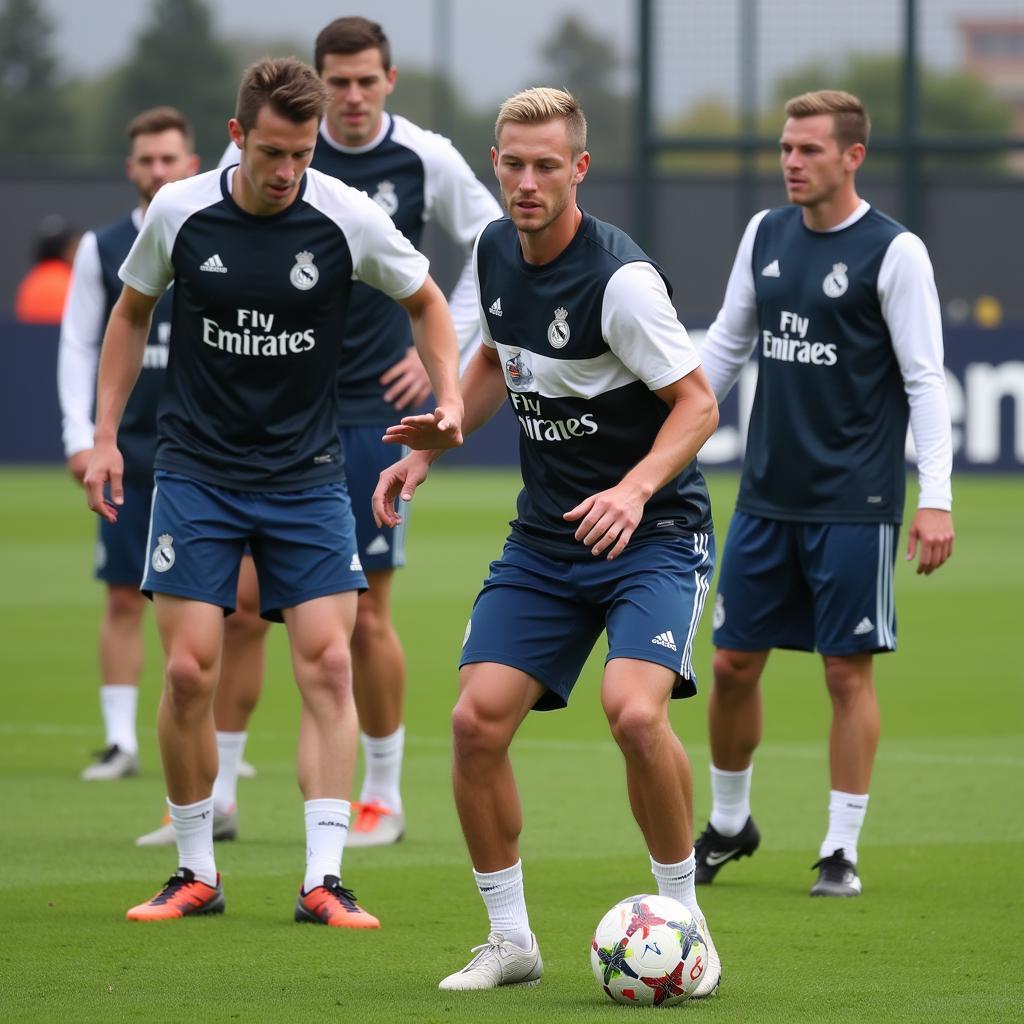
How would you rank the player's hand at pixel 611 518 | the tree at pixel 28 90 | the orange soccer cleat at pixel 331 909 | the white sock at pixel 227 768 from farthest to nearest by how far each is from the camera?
the tree at pixel 28 90, the white sock at pixel 227 768, the orange soccer cleat at pixel 331 909, the player's hand at pixel 611 518

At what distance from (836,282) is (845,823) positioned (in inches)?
66.5

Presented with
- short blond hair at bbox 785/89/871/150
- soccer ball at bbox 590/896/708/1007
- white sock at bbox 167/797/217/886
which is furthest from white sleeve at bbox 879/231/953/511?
white sock at bbox 167/797/217/886

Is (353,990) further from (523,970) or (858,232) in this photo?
(858,232)

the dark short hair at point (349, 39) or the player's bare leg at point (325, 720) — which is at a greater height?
the dark short hair at point (349, 39)

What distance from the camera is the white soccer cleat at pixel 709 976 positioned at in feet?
16.8

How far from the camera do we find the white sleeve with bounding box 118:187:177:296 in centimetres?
611

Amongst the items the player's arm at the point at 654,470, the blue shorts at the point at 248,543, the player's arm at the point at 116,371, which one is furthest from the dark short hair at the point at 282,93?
the player's arm at the point at 654,470

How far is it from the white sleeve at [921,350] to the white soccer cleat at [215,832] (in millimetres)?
2597

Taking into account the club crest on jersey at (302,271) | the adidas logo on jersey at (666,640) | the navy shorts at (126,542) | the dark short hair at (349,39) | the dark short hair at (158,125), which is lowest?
the navy shorts at (126,542)

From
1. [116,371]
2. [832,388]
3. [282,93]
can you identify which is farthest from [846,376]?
[116,371]

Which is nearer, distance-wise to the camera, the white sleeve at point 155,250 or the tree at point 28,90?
the white sleeve at point 155,250

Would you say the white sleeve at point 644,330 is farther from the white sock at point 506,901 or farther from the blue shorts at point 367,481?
the blue shorts at point 367,481

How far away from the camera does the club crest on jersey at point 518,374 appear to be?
547 centimetres

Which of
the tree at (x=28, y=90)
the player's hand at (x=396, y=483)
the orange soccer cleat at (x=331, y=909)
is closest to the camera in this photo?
the player's hand at (x=396, y=483)
